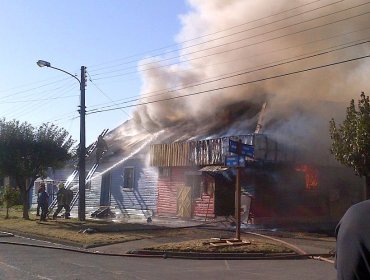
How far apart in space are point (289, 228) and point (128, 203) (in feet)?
31.7

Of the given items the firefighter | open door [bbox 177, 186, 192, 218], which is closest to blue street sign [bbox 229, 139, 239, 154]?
open door [bbox 177, 186, 192, 218]

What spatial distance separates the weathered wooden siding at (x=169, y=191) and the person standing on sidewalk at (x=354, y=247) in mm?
21984

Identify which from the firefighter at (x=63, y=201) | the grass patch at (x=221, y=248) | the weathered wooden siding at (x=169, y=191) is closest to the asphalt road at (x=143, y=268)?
the grass patch at (x=221, y=248)

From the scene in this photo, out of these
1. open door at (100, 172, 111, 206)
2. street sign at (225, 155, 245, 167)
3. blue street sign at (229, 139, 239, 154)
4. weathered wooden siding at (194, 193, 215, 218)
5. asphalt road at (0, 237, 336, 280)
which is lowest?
asphalt road at (0, 237, 336, 280)

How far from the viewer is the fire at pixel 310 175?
2236 cm

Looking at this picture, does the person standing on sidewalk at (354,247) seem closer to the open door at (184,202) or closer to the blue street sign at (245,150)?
the blue street sign at (245,150)

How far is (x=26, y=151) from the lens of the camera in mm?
24641

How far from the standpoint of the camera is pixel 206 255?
12648mm

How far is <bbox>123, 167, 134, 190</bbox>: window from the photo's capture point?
27423 millimetres

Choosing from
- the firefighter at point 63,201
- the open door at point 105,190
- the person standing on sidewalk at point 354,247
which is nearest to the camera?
the person standing on sidewalk at point 354,247

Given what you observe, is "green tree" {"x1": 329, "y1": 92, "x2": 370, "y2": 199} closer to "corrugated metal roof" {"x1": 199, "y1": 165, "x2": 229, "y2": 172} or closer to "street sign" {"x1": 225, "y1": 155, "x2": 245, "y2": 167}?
"street sign" {"x1": 225, "y1": 155, "x2": 245, "y2": 167}

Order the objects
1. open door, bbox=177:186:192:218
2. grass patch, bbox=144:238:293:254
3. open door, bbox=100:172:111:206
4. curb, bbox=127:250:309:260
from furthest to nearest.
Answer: open door, bbox=100:172:111:206, open door, bbox=177:186:192:218, grass patch, bbox=144:238:293:254, curb, bbox=127:250:309:260

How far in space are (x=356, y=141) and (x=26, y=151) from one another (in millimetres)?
15970

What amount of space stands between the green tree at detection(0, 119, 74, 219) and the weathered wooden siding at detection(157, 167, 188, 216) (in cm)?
504
